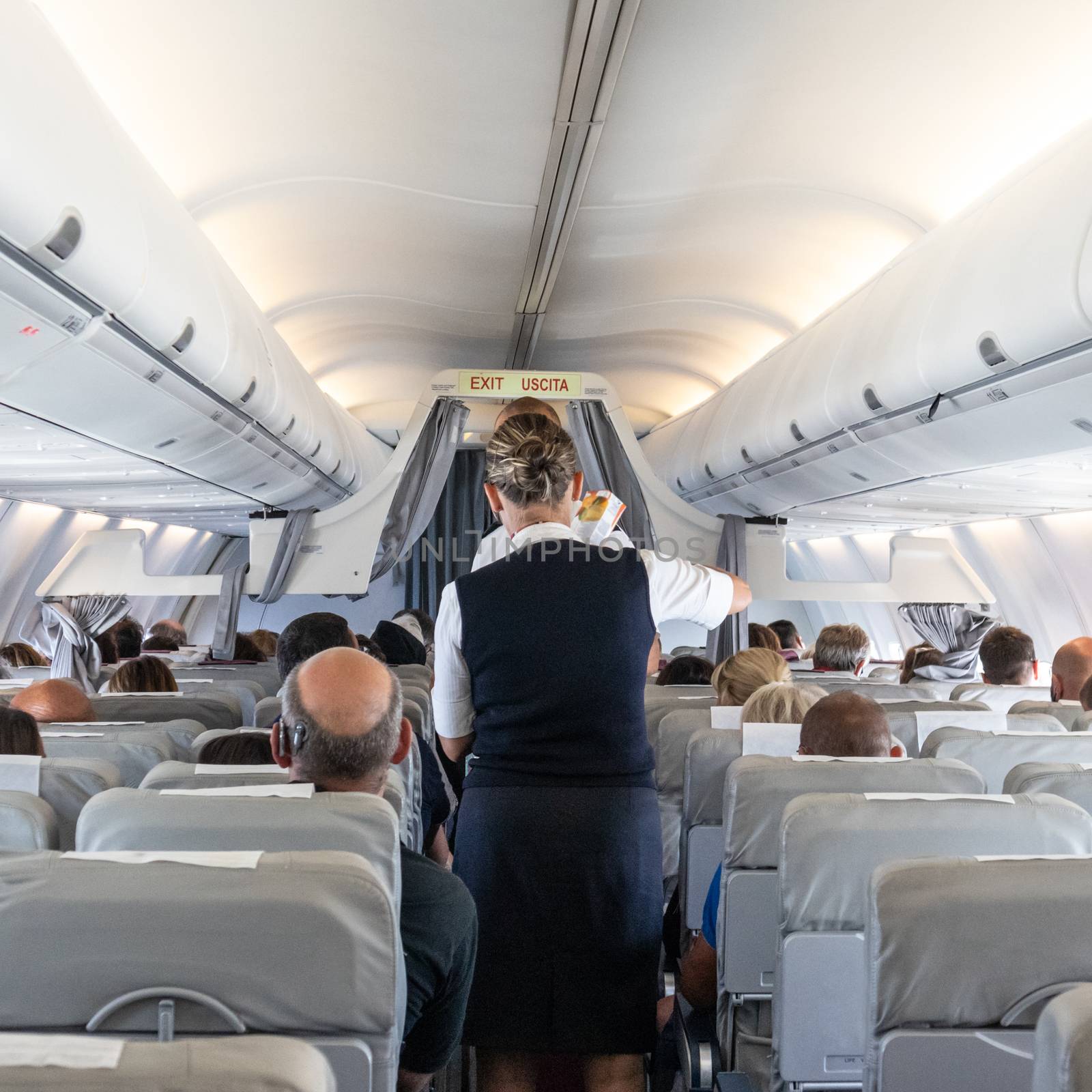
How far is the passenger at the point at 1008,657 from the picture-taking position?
23.1 ft

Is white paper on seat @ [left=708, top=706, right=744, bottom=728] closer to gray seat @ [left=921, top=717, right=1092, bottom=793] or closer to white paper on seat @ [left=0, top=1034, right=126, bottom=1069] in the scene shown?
gray seat @ [left=921, top=717, right=1092, bottom=793]

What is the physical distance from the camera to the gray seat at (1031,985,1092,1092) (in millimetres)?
1112

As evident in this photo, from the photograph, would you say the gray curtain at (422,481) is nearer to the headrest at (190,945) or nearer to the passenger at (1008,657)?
the passenger at (1008,657)

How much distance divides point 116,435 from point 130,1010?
435 centimetres

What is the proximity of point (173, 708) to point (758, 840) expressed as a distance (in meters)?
3.31

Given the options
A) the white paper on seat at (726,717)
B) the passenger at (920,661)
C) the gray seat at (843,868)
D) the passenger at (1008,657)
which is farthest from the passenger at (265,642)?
the gray seat at (843,868)

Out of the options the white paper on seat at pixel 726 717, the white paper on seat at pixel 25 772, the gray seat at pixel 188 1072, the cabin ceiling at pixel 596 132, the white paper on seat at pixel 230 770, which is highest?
the cabin ceiling at pixel 596 132

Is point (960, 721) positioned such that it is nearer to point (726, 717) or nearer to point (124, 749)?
point (726, 717)

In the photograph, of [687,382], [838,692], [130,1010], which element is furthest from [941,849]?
[687,382]

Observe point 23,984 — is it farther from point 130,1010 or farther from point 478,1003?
point 478,1003

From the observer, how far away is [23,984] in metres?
1.53

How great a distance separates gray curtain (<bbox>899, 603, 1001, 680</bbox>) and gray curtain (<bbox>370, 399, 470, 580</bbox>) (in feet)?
13.7

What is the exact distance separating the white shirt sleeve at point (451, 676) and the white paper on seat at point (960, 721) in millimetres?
2379

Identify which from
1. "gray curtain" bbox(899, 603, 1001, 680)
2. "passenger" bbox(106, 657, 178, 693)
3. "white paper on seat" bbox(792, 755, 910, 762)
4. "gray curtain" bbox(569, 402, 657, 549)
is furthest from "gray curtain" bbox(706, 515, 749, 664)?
"white paper on seat" bbox(792, 755, 910, 762)
